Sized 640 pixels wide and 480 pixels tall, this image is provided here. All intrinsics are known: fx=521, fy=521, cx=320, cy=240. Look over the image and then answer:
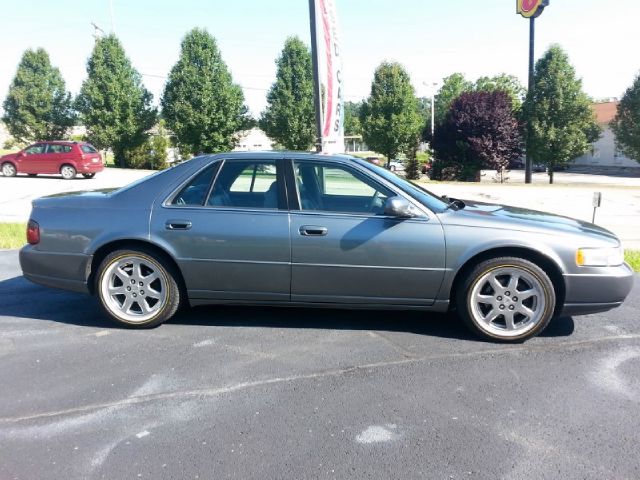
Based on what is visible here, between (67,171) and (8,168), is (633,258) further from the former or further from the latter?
(8,168)

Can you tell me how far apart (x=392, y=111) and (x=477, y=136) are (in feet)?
20.5

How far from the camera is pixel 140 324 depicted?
441cm

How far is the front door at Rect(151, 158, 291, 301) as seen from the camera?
416 centimetres

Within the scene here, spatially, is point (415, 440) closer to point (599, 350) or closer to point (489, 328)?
point (489, 328)

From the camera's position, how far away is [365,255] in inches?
160

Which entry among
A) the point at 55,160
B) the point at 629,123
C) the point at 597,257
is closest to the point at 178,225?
the point at 597,257

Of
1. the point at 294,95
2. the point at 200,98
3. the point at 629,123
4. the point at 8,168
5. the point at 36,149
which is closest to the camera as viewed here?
the point at 36,149

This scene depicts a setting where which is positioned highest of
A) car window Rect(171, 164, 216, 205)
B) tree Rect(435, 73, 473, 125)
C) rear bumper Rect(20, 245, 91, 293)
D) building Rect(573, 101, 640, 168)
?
tree Rect(435, 73, 473, 125)

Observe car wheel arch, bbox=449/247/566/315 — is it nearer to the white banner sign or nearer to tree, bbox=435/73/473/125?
the white banner sign

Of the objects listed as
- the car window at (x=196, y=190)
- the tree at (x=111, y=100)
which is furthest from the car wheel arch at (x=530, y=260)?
the tree at (x=111, y=100)

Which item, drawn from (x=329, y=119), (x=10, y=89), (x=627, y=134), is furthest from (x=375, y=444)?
(x=10, y=89)

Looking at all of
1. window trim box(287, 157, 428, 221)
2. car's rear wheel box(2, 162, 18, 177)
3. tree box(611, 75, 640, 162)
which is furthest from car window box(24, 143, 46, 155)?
tree box(611, 75, 640, 162)

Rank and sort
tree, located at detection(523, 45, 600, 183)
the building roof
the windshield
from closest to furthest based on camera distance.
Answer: the windshield
tree, located at detection(523, 45, 600, 183)
the building roof

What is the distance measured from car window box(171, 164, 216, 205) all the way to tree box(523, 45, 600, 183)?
88.4 ft
